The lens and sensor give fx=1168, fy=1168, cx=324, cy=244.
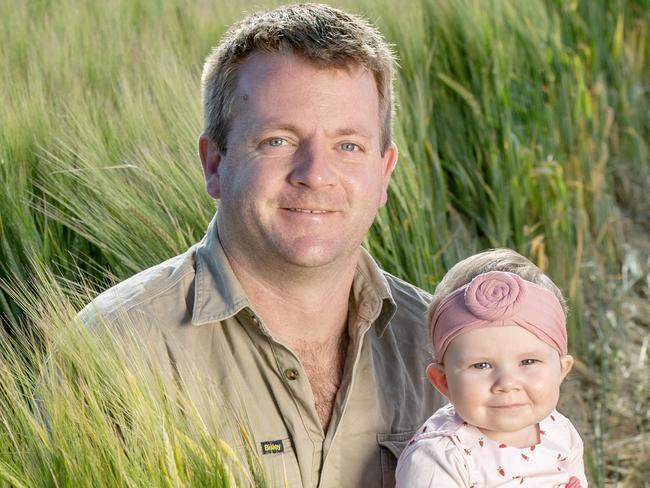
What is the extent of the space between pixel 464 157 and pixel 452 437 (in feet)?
7.98

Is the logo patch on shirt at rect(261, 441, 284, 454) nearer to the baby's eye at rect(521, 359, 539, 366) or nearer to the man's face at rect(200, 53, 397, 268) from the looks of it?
the man's face at rect(200, 53, 397, 268)

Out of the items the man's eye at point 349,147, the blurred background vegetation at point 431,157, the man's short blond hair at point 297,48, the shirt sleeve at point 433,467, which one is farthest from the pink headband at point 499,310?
the blurred background vegetation at point 431,157

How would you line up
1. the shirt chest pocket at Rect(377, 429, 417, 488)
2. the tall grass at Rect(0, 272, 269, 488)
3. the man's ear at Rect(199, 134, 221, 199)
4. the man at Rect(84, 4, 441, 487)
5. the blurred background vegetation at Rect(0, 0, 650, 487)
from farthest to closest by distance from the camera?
the blurred background vegetation at Rect(0, 0, 650, 487), the man's ear at Rect(199, 134, 221, 199), the shirt chest pocket at Rect(377, 429, 417, 488), the man at Rect(84, 4, 441, 487), the tall grass at Rect(0, 272, 269, 488)

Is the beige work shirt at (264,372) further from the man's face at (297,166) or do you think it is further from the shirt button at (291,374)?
the man's face at (297,166)

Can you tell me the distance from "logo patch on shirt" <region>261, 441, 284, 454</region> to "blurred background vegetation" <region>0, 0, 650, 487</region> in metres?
0.58

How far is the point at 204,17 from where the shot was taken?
4.73 metres

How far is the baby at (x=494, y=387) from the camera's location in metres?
2.31

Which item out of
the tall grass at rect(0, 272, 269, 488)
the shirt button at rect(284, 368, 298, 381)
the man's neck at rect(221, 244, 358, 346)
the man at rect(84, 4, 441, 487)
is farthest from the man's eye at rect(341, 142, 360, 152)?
the tall grass at rect(0, 272, 269, 488)

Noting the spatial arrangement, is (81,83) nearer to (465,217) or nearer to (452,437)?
(465,217)

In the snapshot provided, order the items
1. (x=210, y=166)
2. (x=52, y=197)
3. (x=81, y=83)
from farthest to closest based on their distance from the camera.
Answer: (x=81, y=83)
(x=52, y=197)
(x=210, y=166)

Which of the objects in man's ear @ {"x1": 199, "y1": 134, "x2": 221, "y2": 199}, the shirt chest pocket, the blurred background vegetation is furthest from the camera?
the blurred background vegetation

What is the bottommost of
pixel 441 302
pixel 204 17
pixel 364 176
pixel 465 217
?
pixel 465 217

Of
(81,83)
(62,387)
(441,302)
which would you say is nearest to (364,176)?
(441,302)

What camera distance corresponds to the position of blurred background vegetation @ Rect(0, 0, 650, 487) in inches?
122
